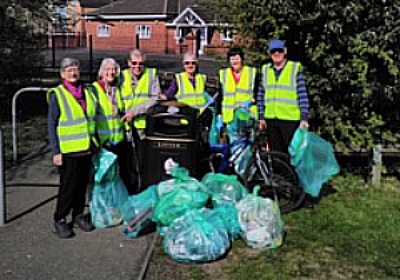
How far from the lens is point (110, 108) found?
5.91 m

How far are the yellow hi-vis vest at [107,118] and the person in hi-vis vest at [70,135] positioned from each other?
17 cm

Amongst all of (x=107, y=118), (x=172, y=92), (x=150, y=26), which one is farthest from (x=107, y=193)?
(x=150, y=26)

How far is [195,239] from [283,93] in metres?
2.09

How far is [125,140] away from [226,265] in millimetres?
1906

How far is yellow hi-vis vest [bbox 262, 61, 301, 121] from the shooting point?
6.29 metres

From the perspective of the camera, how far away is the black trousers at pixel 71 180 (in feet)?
18.4

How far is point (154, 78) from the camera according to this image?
643 centimetres

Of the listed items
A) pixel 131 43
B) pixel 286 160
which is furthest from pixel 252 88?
pixel 131 43

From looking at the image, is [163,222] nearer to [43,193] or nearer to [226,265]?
[226,265]

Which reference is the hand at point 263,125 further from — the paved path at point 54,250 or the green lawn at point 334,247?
the paved path at point 54,250

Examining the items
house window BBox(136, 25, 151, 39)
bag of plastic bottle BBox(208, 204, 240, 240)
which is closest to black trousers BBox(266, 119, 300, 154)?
bag of plastic bottle BBox(208, 204, 240, 240)

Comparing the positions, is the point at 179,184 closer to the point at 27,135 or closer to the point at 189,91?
the point at 189,91

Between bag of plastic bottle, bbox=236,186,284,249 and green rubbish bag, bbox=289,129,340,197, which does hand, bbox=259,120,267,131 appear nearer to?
green rubbish bag, bbox=289,129,340,197

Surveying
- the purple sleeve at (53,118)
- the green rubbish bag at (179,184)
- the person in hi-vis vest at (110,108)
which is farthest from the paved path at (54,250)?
the purple sleeve at (53,118)
